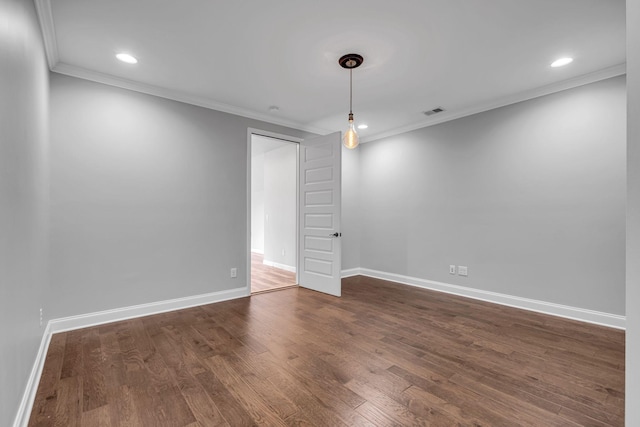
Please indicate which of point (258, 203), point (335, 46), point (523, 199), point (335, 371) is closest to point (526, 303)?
point (523, 199)

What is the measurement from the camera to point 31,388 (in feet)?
6.10

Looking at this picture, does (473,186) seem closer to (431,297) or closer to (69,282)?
(431,297)

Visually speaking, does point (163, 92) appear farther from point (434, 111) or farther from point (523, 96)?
point (523, 96)

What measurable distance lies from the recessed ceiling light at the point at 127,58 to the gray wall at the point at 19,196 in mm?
564

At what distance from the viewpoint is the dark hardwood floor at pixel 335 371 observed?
1723mm

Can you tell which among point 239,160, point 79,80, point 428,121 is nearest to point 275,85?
point 239,160

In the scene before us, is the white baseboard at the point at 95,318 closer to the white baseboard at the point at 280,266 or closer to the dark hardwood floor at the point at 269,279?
the dark hardwood floor at the point at 269,279

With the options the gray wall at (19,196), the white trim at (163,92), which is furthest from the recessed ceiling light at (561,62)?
the gray wall at (19,196)

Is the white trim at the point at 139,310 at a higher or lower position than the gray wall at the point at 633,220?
lower

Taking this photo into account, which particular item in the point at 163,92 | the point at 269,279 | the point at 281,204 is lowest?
the point at 269,279

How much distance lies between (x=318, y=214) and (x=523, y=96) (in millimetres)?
3133

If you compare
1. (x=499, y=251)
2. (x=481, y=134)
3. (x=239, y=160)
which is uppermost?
(x=481, y=134)

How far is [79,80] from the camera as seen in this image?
306cm

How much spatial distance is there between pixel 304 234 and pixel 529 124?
136 inches
